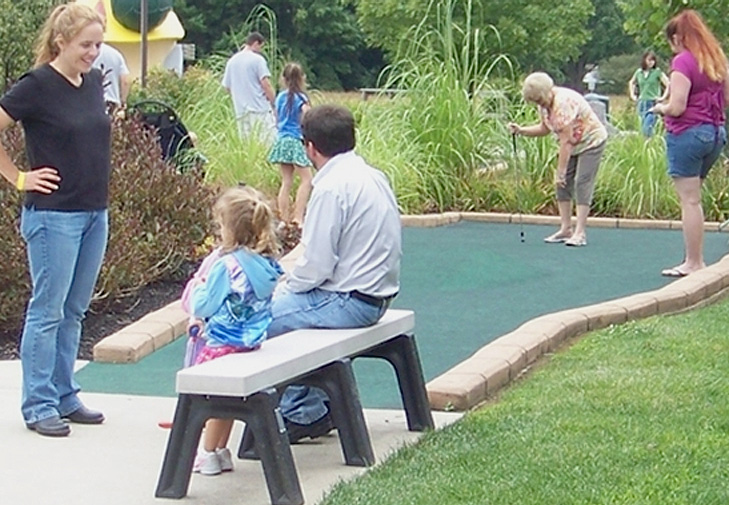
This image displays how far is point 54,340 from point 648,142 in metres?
9.23

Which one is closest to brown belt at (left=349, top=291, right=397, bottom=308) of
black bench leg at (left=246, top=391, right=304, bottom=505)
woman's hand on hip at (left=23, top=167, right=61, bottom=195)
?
black bench leg at (left=246, top=391, right=304, bottom=505)

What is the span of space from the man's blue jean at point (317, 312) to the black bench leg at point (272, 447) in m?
0.86

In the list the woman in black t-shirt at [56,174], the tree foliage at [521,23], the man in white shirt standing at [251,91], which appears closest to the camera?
the woman in black t-shirt at [56,174]

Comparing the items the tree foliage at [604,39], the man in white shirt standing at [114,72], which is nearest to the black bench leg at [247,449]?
the man in white shirt standing at [114,72]

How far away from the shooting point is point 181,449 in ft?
15.8

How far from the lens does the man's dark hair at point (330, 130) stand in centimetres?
558

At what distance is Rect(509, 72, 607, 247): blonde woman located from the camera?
1098cm

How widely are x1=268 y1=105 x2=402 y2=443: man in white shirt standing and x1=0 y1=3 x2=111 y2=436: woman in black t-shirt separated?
84 cm

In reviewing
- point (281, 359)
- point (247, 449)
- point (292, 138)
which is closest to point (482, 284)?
point (292, 138)

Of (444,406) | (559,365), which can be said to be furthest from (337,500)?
(559,365)

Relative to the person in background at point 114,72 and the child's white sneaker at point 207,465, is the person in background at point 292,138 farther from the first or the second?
the child's white sneaker at point 207,465

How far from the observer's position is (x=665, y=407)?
19.3 ft

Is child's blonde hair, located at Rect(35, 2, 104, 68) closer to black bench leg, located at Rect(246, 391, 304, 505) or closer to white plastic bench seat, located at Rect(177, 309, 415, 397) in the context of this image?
white plastic bench seat, located at Rect(177, 309, 415, 397)

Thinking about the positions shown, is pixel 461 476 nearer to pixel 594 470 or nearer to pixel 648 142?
pixel 594 470
